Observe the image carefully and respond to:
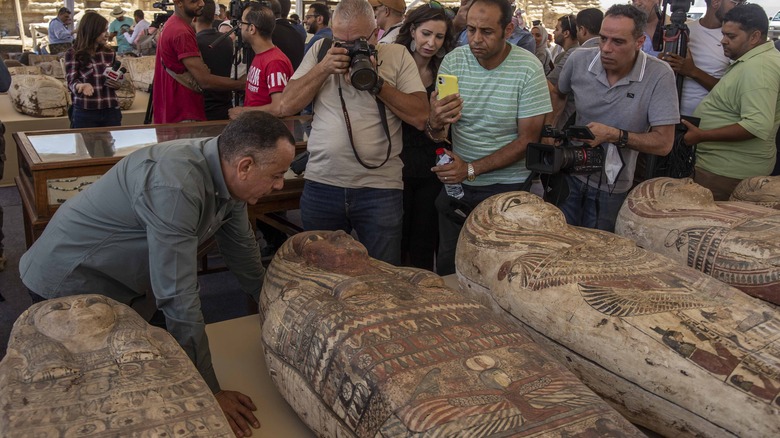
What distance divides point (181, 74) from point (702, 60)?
3.36 m

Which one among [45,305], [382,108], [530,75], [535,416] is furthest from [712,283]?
[45,305]

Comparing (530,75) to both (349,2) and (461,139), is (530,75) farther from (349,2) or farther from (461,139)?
(349,2)

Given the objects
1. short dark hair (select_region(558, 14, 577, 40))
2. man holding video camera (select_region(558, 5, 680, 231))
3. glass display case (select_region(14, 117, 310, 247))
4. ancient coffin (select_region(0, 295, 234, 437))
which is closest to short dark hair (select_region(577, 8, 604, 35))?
short dark hair (select_region(558, 14, 577, 40))

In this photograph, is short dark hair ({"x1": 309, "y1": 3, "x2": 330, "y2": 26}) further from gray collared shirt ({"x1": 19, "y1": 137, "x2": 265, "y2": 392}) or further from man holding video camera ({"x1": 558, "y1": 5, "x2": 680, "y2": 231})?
gray collared shirt ({"x1": 19, "y1": 137, "x2": 265, "y2": 392})

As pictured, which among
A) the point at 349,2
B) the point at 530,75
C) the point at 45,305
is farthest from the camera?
the point at 530,75

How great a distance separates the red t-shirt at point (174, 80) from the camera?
4238mm

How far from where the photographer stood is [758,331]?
1894 mm

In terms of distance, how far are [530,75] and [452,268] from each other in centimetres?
99

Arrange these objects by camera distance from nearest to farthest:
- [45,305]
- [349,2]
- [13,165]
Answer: [45,305]
[349,2]
[13,165]

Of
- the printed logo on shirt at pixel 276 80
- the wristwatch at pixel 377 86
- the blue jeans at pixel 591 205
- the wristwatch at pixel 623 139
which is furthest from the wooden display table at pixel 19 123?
the wristwatch at pixel 623 139

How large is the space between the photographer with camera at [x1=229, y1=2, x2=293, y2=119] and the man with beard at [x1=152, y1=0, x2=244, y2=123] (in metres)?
0.57

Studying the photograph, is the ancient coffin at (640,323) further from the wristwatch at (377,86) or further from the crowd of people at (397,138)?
the wristwatch at (377,86)

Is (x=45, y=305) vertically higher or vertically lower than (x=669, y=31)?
lower

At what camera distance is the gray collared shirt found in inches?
74.4
